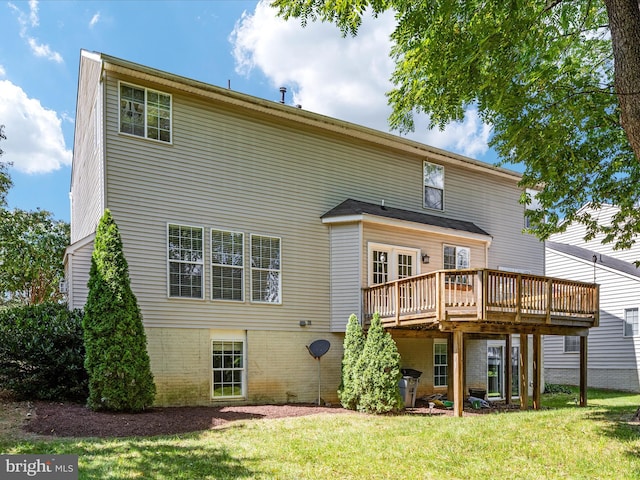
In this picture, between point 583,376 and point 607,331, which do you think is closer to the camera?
point 583,376

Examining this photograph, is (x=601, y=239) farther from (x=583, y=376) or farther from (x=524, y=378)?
(x=524, y=378)

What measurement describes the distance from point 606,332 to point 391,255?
12.1 m

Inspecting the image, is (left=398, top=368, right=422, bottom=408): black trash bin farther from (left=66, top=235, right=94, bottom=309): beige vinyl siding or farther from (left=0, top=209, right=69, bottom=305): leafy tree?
(left=0, top=209, right=69, bottom=305): leafy tree

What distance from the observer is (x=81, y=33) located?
1412 cm

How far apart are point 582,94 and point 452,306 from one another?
15.6 feet

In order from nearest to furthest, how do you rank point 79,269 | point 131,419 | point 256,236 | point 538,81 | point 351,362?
point 538,81 → point 131,419 → point 79,269 → point 351,362 → point 256,236

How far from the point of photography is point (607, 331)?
20.4 meters

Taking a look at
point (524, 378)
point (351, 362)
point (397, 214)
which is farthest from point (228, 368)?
point (524, 378)

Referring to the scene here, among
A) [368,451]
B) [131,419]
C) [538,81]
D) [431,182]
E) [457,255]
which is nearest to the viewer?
[368,451]

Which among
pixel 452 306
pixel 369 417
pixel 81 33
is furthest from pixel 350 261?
pixel 81 33

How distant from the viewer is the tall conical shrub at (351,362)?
11406 mm

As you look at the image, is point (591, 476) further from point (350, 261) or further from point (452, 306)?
point (350, 261)

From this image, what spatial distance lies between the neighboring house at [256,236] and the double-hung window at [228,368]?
0.03 meters

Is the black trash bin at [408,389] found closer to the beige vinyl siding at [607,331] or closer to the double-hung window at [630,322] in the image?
the beige vinyl siding at [607,331]
